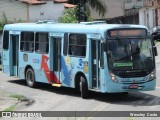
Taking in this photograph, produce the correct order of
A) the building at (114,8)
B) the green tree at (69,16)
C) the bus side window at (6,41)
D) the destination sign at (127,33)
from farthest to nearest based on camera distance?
the building at (114,8)
the green tree at (69,16)
the bus side window at (6,41)
the destination sign at (127,33)

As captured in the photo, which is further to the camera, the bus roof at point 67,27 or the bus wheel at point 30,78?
the bus wheel at point 30,78

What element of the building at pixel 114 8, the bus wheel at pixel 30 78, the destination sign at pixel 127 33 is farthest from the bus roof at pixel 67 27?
the building at pixel 114 8

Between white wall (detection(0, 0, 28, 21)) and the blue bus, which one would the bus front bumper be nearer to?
the blue bus

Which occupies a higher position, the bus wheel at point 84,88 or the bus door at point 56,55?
the bus door at point 56,55

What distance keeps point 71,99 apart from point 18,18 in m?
22.7

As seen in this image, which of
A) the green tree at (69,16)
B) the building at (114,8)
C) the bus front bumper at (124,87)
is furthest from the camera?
the building at (114,8)

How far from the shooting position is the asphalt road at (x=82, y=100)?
16.2m

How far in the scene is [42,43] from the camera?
21031 millimetres

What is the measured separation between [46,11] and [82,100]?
25.6 meters

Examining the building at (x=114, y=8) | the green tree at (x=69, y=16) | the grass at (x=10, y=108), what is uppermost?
the building at (x=114, y=8)

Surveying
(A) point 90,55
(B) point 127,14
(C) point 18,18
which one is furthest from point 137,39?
(B) point 127,14

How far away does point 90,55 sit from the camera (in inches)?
709

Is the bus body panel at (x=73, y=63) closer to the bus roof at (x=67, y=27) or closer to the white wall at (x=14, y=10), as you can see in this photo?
the bus roof at (x=67, y=27)

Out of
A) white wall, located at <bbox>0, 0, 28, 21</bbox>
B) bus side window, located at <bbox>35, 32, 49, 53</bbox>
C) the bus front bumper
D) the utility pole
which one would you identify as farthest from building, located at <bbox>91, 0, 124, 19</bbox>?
the bus front bumper
